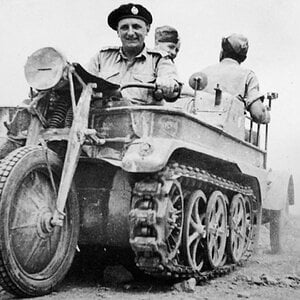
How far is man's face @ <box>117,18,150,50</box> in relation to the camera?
616 centimetres

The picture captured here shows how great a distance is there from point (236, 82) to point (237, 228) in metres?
2.40

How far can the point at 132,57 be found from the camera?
250 inches

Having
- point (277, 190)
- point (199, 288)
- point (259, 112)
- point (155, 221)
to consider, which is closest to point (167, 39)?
point (259, 112)

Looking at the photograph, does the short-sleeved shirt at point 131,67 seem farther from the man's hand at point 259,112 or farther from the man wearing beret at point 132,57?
the man's hand at point 259,112

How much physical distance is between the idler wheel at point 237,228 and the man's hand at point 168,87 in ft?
6.79

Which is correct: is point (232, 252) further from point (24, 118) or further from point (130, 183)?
point (24, 118)

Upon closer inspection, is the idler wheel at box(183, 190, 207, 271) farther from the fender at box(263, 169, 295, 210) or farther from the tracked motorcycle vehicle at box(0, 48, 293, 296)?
the fender at box(263, 169, 295, 210)

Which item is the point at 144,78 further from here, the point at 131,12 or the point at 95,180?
the point at 95,180

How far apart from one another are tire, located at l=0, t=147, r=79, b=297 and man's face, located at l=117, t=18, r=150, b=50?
1.89m

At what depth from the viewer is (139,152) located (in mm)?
4812

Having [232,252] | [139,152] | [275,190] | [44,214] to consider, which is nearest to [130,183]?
[139,152]

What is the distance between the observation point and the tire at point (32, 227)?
4.23 metres

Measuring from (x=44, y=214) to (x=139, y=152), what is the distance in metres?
0.92

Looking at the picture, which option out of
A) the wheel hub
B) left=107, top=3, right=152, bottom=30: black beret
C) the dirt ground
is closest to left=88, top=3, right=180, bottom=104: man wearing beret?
left=107, top=3, right=152, bottom=30: black beret
